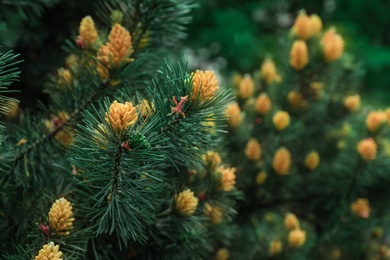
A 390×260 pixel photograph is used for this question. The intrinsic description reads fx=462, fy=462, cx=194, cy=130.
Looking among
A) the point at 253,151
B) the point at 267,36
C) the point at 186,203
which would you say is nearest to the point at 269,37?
the point at 267,36

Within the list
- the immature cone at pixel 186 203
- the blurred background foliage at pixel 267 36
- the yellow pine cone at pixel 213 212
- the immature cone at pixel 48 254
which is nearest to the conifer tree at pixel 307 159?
the yellow pine cone at pixel 213 212

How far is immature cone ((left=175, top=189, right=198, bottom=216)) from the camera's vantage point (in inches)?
38.6

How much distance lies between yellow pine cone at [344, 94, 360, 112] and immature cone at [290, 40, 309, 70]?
0.88 ft

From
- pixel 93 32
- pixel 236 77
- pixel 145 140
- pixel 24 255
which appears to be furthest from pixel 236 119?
pixel 24 255

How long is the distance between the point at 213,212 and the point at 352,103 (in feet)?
2.68

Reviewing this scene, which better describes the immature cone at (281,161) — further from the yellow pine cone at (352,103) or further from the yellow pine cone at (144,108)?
the yellow pine cone at (144,108)

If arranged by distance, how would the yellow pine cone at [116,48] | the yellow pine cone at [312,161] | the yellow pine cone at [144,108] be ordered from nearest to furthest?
1. the yellow pine cone at [144,108]
2. the yellow pine cone at [116,48]
3. the yellow pine cone at [312,161]

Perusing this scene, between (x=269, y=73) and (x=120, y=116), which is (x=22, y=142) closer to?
(x=120, y=116)

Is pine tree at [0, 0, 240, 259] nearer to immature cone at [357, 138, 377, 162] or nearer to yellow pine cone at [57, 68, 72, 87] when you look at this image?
yellow pine cone at [57, 68, 72, 87]

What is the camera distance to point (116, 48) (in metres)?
1.00

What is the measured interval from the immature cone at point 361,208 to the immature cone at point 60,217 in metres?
1.00

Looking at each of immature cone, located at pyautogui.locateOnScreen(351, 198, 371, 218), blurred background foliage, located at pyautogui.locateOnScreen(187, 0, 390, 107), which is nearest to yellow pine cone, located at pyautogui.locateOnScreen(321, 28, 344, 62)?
immature cone, located at pyautogui.locateOnScreen(351, 198, 371, 218)

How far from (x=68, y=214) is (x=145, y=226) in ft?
0.70

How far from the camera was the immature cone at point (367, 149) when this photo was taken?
1429mm
